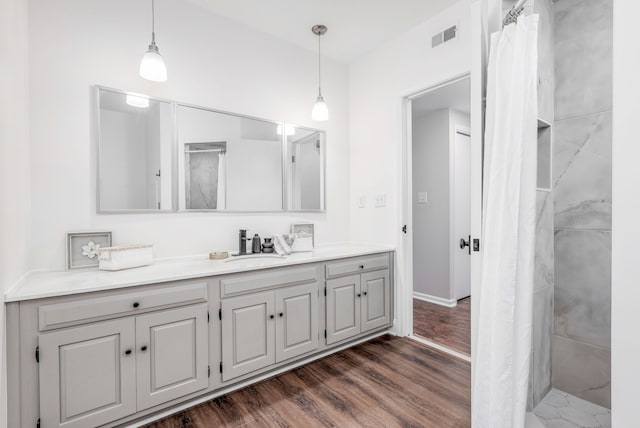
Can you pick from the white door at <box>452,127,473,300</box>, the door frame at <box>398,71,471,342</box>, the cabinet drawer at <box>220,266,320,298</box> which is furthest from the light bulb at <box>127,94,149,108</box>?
the white door at <box>452,127,473,300</box>

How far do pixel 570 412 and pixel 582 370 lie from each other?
0.88ft

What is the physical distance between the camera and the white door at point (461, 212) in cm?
378

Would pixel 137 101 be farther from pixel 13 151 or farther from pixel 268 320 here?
pixel 268 320

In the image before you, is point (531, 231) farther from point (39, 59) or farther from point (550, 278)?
point (39, 59)

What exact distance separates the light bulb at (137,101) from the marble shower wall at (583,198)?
2717 millimetres

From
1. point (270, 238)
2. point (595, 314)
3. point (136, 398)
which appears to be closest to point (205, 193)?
point (270, 238)

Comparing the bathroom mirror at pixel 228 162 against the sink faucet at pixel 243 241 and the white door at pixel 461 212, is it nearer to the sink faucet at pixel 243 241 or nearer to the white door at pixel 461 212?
the sink faucet at pixel 243 241

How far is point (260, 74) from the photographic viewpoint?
2.69m

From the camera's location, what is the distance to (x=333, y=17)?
251cm

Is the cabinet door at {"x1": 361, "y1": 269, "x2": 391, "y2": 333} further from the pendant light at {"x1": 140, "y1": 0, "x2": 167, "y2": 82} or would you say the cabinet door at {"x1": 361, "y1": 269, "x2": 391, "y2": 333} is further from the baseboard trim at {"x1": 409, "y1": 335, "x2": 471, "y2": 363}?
the pendant light at {"x1": 140, "y1": 0, "x2": 167, "y2": 82}

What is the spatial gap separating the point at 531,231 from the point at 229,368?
1807mm

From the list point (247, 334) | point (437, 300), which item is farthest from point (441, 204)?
point (247, 334)

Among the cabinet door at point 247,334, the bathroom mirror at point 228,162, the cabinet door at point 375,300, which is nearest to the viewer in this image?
the cabinet door at point 247,334

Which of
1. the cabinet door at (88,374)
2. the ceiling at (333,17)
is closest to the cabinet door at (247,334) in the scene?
the cabinet door at (88,374)
